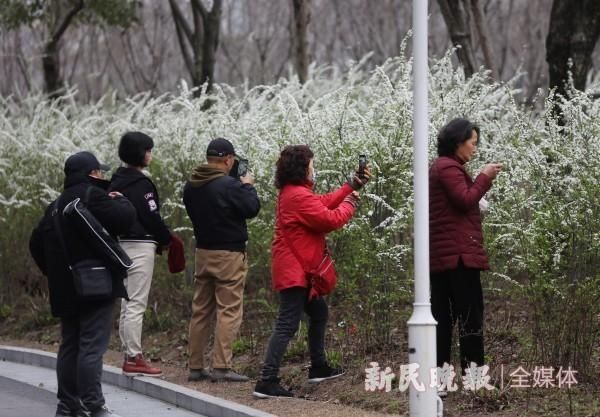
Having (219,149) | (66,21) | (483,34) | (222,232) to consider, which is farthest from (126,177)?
(66,21)

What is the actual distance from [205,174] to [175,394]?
1.80 metres

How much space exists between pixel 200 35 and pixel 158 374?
40.5ft

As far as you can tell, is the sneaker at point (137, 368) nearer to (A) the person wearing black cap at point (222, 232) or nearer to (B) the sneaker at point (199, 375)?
(B) the sneaker at point (199, 375)

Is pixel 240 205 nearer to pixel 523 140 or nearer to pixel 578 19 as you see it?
pixel 523 140

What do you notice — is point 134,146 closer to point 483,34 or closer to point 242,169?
point 242,169

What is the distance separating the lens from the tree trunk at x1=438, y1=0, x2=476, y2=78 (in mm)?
14266

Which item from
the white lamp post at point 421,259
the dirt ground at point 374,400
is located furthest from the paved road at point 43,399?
the white lamp post at point 421,259

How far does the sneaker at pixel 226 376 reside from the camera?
1001 centimetres

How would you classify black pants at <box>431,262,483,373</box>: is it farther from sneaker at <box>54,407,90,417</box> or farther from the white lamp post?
sneaker at <box>54,407,90,417</box>

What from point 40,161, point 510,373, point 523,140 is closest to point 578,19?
point 523,140

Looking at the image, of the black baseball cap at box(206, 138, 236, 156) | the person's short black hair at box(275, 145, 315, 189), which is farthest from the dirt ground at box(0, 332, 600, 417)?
the black baseball cap at box(206, 138, 236, 156)

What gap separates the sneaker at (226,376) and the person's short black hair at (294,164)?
1878 mm

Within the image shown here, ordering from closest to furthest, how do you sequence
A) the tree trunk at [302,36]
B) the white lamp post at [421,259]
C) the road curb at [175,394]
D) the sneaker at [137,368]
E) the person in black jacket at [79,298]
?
the white lamp post at [421,259] < the person in black jacket at [79,298] < the road curb at [175,394] < the sneaker at [137,368] < the tree trunk at [302,36]

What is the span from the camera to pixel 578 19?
40.1 feet
